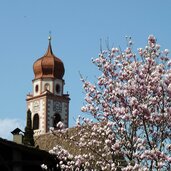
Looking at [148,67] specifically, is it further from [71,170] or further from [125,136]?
[71,170]

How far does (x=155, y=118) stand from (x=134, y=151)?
33.9 inches

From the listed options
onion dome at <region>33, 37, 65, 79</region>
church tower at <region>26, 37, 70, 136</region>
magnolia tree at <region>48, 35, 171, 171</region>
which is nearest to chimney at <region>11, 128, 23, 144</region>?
magnolia tree at <region>48, 35, 171, 171</region>

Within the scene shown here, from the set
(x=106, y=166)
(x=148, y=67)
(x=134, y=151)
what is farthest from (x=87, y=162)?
(x=148, y=67)

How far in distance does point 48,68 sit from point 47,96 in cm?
399

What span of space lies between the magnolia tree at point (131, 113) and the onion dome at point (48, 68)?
52.6 metres

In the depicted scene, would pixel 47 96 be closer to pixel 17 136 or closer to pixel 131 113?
pixel 17 136

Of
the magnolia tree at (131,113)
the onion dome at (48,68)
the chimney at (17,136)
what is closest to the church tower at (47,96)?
the onion dome at (48,68)

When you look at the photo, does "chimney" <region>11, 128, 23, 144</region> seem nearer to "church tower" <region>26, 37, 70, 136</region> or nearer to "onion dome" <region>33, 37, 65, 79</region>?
"church tower" <region>26, 37, 70, 136</region>

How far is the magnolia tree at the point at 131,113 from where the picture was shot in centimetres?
1164

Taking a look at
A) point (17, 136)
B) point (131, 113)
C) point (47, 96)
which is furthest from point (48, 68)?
point (131, 113)

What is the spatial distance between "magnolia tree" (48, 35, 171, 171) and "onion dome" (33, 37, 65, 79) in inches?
2072

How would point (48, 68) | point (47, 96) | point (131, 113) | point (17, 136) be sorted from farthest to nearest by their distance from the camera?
point (48, 68) < point (47, 96) < point (17, 136) < point (131, 113)

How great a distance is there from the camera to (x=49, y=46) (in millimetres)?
70625

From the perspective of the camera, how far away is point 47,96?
210ft
